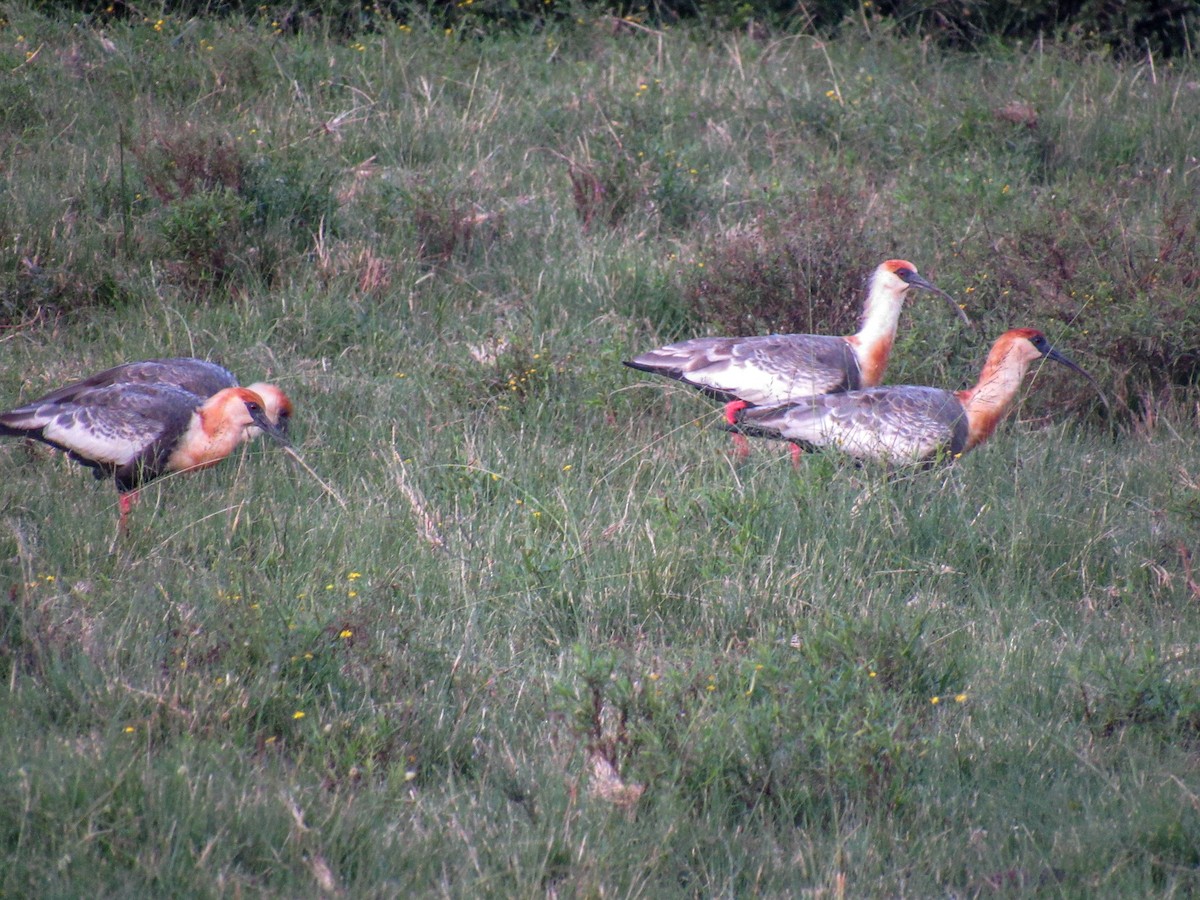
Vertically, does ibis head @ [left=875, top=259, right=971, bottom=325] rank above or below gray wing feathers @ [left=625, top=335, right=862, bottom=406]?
above

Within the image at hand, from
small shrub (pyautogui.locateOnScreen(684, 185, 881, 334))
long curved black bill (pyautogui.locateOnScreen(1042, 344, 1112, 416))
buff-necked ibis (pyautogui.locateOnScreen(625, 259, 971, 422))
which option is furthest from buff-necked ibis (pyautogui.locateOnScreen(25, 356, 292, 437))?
long curved black bill (pyautogui.locateOnScreen(1042, 344, 1112, 416))

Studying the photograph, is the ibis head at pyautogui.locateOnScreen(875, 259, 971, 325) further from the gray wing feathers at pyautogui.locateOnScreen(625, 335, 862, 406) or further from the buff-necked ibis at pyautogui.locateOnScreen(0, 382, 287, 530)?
the buff-necked ibis at pyautogui.locateOnScreen(0, 382, 287, 530)

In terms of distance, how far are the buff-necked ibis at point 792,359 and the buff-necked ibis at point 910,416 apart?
20cm

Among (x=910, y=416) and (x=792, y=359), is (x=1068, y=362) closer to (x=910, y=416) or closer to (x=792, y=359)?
(x=910, y=416)

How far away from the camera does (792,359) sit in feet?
23.3

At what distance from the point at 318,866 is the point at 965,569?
3.19m

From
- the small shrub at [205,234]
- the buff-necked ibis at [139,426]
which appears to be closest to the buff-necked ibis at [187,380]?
the buff-necked ibis at [139,426]

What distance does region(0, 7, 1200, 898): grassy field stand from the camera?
3.52 metres

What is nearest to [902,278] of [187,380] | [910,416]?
[910,416]

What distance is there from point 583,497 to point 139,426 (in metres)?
2.12

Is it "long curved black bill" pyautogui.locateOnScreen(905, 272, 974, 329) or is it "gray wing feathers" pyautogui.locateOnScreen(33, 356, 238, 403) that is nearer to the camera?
"gray wing feathers" pyautogui.locateOnScreen(33, 356, 238, 403)

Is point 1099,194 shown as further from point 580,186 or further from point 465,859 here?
point 465,859

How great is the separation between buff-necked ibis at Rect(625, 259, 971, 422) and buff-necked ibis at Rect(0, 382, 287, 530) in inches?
87.7

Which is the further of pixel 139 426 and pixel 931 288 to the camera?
pixel 931 288
